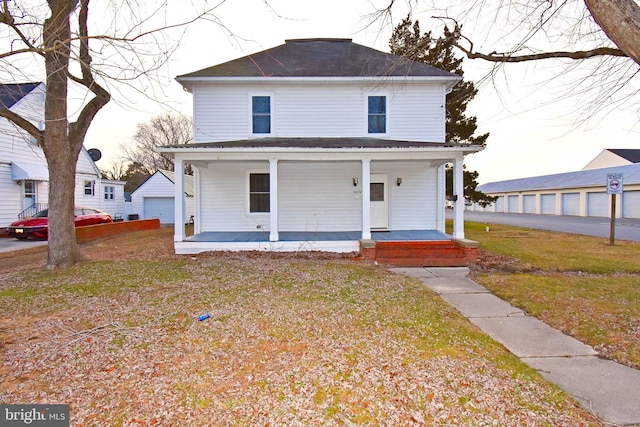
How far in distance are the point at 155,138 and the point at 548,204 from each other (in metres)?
44.5

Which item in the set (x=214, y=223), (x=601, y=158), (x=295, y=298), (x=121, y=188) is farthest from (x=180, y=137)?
(x=601, y=158)

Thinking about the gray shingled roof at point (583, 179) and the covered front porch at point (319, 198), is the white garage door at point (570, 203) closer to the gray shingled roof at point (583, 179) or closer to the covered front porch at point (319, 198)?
the gray shingled roof at point (583, 179)

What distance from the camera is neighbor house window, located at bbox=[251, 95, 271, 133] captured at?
35.6 ft

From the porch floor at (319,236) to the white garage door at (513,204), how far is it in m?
33.0

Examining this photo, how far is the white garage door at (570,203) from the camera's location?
2873 cm

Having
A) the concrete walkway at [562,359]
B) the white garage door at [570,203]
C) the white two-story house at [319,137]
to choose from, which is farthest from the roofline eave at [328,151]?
the white garage door at [570,203]

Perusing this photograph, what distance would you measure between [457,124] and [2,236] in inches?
862

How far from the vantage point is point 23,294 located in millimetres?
5051

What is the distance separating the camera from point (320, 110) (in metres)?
10.9

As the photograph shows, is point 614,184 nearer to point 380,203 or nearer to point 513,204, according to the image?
point 380,203

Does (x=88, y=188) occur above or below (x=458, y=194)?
above

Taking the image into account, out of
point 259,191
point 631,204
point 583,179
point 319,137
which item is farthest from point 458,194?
point 583,179

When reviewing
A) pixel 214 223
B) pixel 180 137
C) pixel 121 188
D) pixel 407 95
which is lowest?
pixel 214 223

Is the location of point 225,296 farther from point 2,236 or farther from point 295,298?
point 2,236
